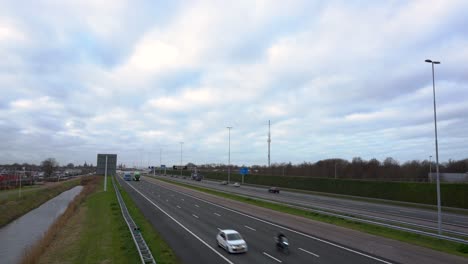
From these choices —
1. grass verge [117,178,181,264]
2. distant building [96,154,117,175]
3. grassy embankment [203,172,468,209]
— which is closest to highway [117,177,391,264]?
grass verge [117,178,181,264]

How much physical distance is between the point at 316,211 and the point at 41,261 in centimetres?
2851

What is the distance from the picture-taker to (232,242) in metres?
23.3

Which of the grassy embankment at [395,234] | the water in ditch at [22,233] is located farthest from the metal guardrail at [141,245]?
the grassy embankment at [395,234]

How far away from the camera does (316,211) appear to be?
141 feet

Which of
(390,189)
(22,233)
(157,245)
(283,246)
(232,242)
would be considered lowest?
(22,233)

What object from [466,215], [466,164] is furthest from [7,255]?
[466,164]

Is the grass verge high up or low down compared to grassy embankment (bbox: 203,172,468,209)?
down

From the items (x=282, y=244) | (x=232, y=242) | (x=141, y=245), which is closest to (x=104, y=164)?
(x=141, y=245)

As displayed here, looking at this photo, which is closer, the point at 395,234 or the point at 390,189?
the point at 395,234

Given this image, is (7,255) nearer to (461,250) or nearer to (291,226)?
(291,226)

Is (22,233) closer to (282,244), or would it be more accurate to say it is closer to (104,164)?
(282,244)

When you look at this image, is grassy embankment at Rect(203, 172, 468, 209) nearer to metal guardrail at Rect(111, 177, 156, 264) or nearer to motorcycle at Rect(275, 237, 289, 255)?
motorcycle at Rect(275, 237, 289, 255)

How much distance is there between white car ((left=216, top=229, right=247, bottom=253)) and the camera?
23.0 m

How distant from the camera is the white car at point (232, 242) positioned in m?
23.0
